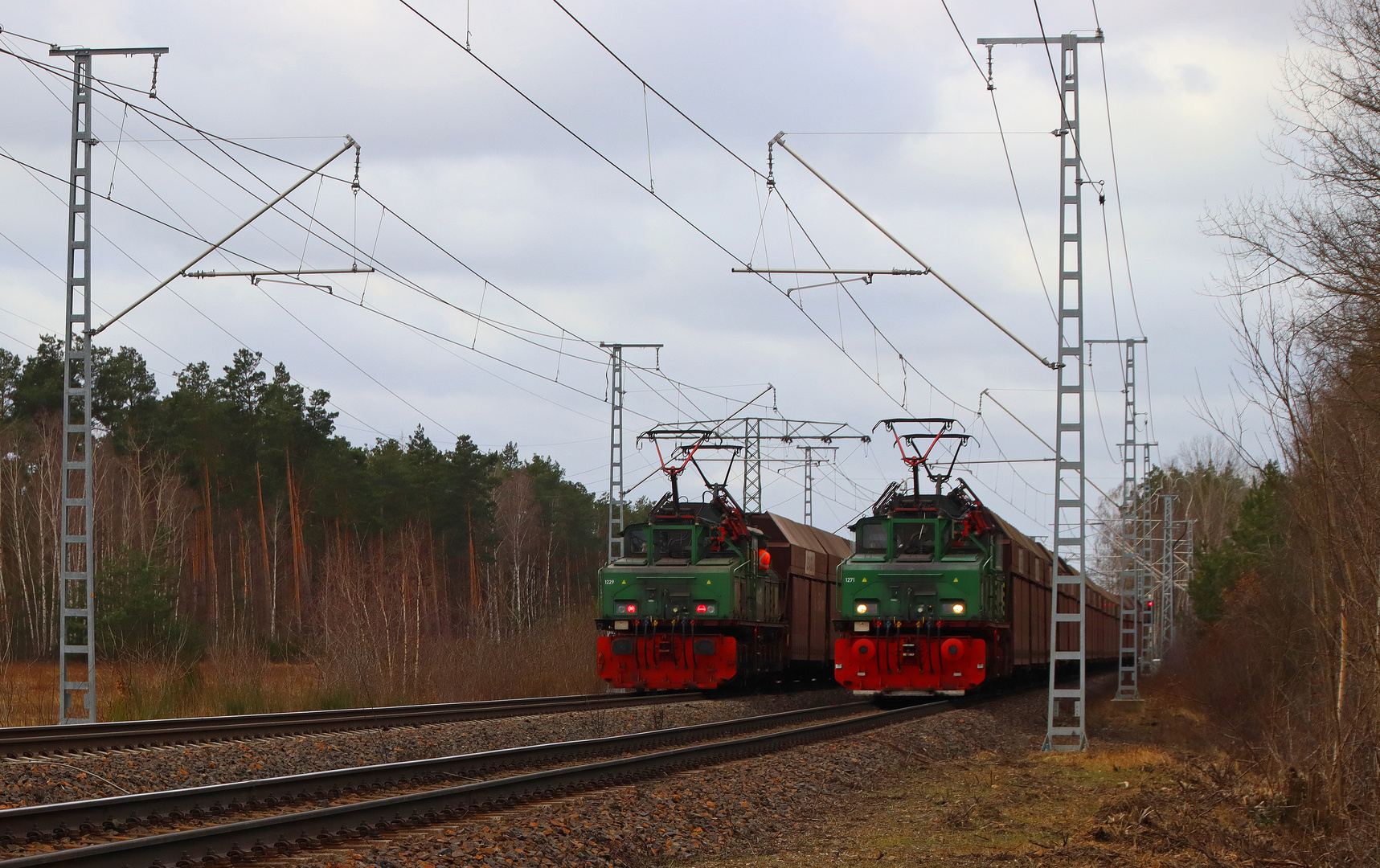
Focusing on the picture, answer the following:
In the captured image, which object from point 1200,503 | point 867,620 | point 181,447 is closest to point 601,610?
point 867,620

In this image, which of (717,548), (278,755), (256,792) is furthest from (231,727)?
(717,548)

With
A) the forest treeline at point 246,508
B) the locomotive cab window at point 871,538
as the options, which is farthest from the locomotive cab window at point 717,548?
the forest treeline at point 246,508

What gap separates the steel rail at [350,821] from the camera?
26.1 feet

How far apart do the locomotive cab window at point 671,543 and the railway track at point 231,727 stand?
4.73 meters

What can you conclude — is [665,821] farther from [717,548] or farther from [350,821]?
[717,548]

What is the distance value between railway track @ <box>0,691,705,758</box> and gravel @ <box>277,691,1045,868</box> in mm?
5171

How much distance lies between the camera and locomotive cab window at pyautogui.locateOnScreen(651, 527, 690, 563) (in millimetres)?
26500

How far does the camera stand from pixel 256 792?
35.9ft

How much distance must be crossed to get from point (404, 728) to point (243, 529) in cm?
4068

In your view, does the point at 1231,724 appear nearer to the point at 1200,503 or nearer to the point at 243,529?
the point at 243,529

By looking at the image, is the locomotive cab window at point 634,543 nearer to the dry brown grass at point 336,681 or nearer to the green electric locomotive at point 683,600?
the green electric locomotive at point 683,600

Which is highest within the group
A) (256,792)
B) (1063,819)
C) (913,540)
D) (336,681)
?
(913,540)

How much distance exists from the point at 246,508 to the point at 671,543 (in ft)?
108

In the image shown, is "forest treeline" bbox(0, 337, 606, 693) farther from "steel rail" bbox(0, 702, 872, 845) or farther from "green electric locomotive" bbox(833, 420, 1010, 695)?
"steel rail" bbox(0, 702, 872, 845)
